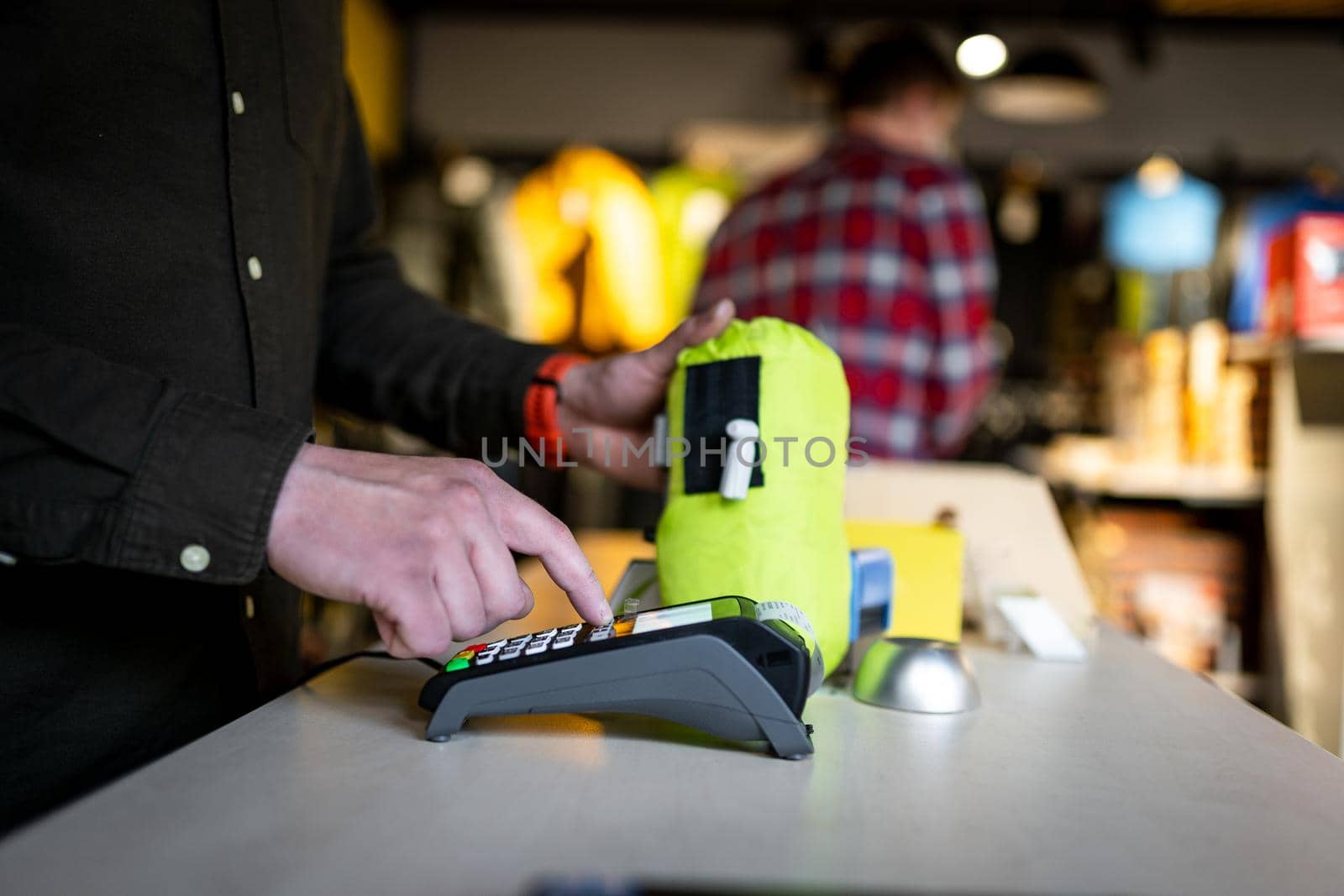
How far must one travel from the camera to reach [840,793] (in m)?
0.53

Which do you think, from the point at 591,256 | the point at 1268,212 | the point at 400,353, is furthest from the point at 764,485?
the point at 1268,212

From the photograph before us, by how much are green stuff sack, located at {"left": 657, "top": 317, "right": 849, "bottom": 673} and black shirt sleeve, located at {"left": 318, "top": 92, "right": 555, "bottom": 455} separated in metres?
0.23

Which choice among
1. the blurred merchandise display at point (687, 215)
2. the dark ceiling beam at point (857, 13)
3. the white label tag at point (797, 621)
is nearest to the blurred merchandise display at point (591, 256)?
the blurred merchandise display at point (687, 215)

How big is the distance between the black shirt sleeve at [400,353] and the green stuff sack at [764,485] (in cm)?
23

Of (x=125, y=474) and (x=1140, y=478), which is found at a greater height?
(x=125, y=474)

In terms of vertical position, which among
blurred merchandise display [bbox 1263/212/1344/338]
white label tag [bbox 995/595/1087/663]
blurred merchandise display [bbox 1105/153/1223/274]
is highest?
blurred merchandise display [bbox 1105/153/1223/274]

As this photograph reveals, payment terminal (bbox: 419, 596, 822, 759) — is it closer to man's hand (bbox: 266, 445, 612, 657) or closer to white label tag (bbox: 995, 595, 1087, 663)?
man's hand (bbox: 266, 445, 612, 657)

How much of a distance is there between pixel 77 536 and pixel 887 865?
1.30 ft

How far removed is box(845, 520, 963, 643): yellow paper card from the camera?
93cm

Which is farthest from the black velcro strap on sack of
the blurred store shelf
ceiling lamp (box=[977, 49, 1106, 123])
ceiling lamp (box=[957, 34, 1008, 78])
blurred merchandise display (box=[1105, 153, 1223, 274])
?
blurred merchandise display (box=[1105, 153, 1223, 274])

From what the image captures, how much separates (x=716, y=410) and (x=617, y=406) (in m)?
0.18

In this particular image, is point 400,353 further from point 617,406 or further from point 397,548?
point 397,548

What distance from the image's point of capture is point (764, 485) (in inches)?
28.4

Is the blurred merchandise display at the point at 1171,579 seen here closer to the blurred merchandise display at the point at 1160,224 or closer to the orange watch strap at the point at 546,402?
the blurred merchandise display at the point at 1160,224
